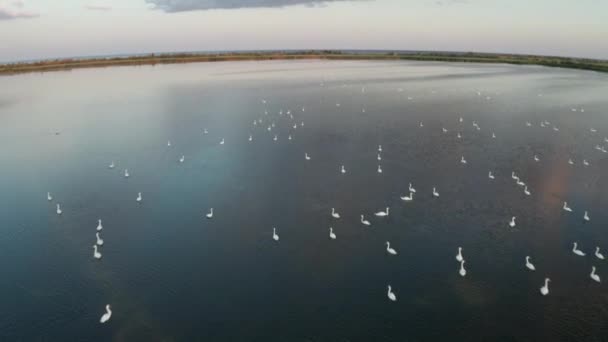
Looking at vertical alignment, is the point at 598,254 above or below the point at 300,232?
above

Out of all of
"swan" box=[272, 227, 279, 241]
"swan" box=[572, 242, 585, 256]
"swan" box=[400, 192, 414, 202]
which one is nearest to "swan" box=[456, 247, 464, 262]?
"swan" box=[572, 242, 585, 256]

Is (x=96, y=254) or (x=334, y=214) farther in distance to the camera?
(x=334, y=214)

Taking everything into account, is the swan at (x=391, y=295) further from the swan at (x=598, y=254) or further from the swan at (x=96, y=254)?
the swan at (x=96, y=254)

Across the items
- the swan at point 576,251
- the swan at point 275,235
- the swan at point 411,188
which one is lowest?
the swan at point 275,235

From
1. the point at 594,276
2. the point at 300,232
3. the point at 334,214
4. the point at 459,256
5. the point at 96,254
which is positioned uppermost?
the point at 334,214

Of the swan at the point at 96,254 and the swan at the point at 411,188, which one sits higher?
the swan at the point at 411,188

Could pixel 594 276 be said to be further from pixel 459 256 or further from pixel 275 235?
pixel 275 235

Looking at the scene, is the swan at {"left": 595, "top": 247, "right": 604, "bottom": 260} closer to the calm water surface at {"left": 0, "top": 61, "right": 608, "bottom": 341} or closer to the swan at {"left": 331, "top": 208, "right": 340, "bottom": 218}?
the calm water surface at {"left": 0, "top": 61, "right": 608, "bottom": 341}

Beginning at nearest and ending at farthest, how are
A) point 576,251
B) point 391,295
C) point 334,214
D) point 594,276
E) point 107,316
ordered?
point 107,316 < point 391,295 < point 594,276 < point 576,251 < point 334,214

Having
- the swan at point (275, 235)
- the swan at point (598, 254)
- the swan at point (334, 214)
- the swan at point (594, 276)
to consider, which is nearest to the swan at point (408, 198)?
the swan at point (334, 214)

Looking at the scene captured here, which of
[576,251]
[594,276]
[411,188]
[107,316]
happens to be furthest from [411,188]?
[107,316]
